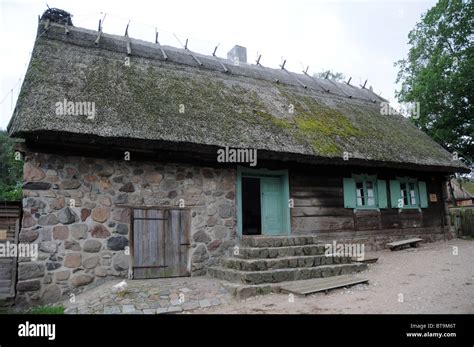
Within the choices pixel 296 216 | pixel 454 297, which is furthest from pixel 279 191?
pixel 454 297

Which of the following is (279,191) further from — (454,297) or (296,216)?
(454,297)

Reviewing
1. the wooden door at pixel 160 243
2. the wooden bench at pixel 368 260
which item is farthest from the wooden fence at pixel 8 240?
the wooden bench at pixel 368 260

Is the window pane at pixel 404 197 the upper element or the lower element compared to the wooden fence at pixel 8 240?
upper

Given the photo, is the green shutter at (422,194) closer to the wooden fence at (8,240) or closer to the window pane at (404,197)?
the window pane at (404,197)

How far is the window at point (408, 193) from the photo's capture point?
10062 mm

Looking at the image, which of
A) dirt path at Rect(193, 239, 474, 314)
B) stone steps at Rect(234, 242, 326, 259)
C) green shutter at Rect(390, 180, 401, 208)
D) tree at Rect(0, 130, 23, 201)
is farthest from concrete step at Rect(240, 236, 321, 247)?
tree at Rect(0, 130, 23, 201)

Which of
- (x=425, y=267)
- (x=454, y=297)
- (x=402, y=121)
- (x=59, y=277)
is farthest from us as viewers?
(x=402, y=121)

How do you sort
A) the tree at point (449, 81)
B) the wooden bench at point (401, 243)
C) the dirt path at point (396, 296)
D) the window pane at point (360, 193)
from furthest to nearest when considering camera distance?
Answer: the tree at point (449, 81) < the window pane at point (360, 193) < the wooden bench at point (401, 243) < the dirt path at point (396, 296)

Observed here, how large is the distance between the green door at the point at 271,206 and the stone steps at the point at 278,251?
1.28m

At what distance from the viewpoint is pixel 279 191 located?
334 inches
